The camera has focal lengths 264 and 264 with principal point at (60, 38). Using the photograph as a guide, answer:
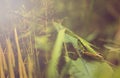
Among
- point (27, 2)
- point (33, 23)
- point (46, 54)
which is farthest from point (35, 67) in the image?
point (27, 2)

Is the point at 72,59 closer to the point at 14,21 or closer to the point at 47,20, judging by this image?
the point at 47,20

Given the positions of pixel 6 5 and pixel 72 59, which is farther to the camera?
pixel 6 5

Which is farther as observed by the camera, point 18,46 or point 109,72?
point 18,46

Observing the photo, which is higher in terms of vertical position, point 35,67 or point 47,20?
point 47,20

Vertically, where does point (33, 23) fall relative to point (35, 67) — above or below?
above

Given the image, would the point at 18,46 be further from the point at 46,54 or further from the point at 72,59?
the point at 72,59

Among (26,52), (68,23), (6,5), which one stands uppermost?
(6,5)

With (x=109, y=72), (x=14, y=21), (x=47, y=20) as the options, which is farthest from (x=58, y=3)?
(x=109, y=72)

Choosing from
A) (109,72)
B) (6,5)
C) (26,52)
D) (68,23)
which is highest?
(6,5)

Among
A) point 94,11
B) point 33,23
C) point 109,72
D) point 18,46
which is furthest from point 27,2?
point 109,72
